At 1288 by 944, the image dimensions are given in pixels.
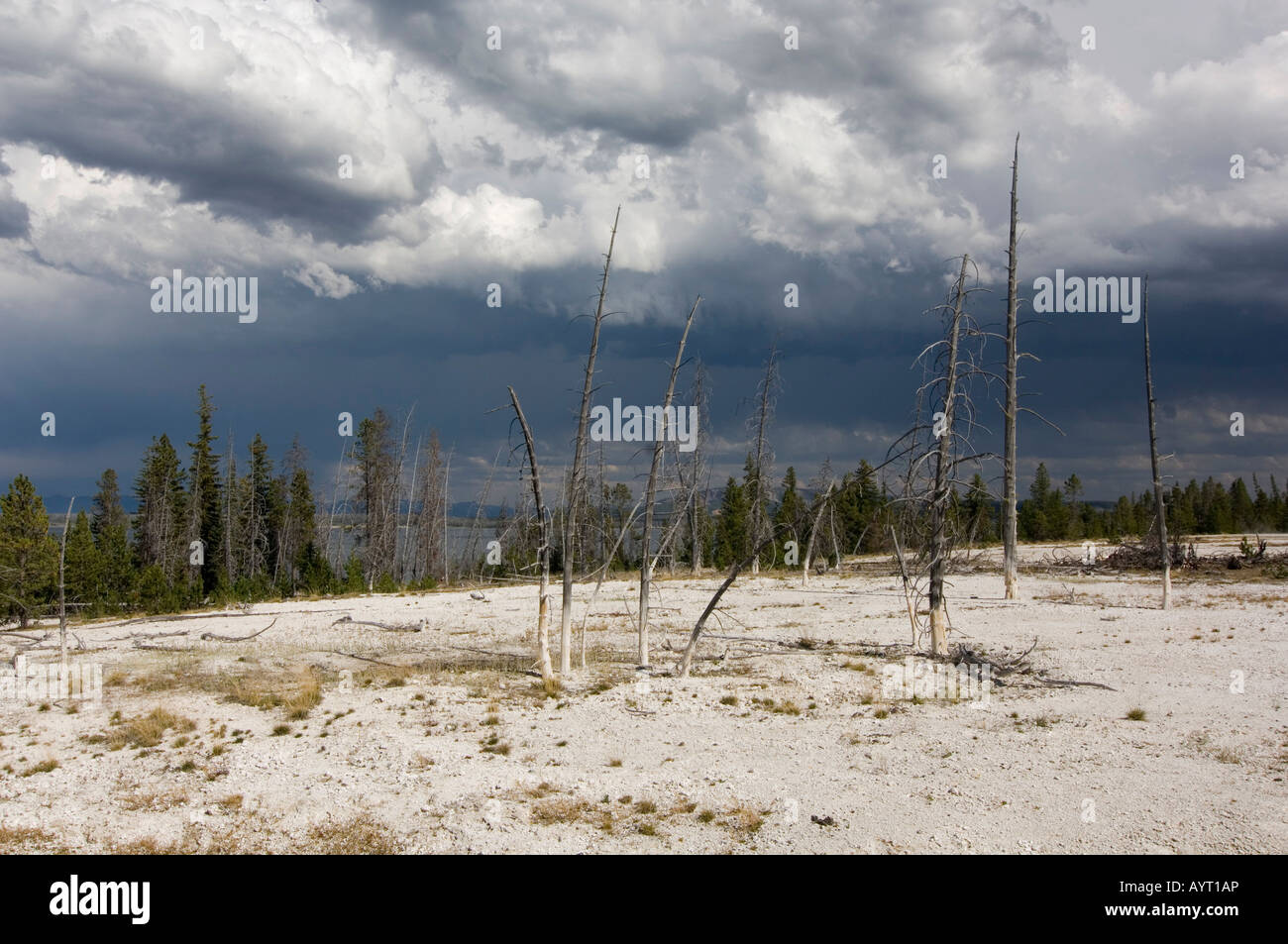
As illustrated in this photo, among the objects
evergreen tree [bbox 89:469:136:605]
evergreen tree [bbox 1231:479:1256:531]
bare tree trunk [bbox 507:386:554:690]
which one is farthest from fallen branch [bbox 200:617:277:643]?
evergreen tree [bbox 1231:479:1256:531]

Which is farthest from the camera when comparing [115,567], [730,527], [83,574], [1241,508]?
[1241,508]

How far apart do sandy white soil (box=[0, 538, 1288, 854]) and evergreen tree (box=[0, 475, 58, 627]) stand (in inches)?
779

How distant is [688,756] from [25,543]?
3689 centimetres

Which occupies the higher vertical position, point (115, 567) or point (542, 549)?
point (542, 549)

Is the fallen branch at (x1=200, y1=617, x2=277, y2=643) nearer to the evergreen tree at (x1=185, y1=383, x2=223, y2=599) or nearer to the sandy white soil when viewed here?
the sandy white soil

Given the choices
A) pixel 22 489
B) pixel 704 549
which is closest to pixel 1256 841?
pixel 22 489

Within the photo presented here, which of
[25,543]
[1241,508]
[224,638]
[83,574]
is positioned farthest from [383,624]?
[1241,508]

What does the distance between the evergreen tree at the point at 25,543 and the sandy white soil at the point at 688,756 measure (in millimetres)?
19776

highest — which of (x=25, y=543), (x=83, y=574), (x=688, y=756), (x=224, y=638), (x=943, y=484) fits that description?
(x=943, y=484)

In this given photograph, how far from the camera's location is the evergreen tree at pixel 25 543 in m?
34.6

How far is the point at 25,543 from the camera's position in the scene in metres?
35.3

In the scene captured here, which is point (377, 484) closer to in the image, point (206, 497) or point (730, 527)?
point (206, 497)

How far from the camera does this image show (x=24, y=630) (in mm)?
29688

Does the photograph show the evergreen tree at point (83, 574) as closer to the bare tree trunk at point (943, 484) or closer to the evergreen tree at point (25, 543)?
the evergreen tree at point (25, 543)
